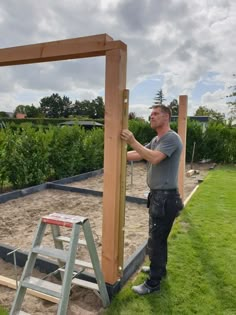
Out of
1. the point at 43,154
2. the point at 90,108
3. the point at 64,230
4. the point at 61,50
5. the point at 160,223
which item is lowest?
the point at 64,230

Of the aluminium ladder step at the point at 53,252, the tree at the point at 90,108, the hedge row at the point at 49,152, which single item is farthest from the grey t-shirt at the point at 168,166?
the tree at the point at 90,108

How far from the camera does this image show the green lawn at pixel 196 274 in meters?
2.43

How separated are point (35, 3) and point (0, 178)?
13.1 feet

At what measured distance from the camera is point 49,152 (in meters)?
7.99

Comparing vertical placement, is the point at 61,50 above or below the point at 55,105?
below

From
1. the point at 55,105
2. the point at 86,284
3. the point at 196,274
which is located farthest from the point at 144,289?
the point at 55,105

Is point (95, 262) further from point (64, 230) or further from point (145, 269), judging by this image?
point (64, 230)

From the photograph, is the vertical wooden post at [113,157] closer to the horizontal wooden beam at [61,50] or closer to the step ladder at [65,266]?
the horizontal wooden beam at [61,50]

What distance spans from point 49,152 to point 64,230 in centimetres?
404

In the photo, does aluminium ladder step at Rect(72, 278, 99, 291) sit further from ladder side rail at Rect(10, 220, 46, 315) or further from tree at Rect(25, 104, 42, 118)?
tree at Rect(25, 104, 42, 118)

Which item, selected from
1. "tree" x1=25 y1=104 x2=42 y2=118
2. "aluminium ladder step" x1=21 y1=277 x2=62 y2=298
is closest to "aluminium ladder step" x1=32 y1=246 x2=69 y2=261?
"aluminium ladder step" x1=21 y1=277 x2=62 y2=298

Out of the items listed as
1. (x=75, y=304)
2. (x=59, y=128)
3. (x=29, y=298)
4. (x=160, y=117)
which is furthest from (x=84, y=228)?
(x=59, y=128)

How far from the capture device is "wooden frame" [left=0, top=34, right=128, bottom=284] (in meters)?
2.38

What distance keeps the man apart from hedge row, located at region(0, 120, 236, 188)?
5018 mm
